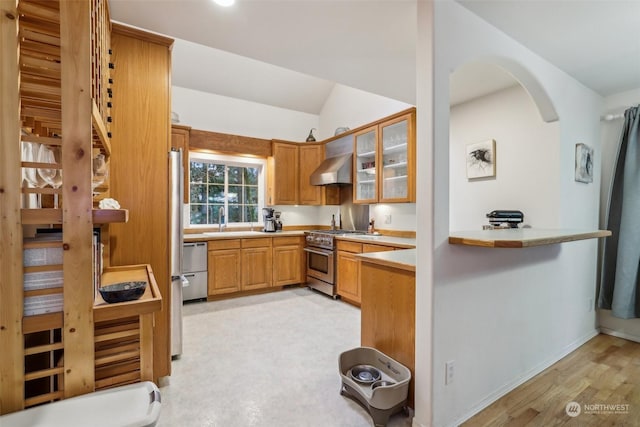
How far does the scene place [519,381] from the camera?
2076 mm

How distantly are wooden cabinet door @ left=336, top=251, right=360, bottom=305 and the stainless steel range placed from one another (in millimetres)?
94

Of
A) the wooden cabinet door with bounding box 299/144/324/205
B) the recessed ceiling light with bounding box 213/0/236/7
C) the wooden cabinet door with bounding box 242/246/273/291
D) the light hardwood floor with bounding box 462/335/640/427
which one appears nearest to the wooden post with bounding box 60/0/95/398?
the recessed ceiling light with bounding box 213/0/236/7

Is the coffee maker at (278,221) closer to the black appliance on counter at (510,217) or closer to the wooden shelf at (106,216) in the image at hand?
the black appliance on counter at (510,217)

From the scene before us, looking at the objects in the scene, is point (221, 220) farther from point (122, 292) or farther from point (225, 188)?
point (122, 292)

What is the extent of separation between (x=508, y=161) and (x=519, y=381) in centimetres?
194

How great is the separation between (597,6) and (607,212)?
212 cm

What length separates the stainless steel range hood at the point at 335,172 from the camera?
13.9 feet

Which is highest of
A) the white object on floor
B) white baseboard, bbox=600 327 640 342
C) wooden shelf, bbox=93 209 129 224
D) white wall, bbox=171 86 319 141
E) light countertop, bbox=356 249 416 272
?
white wall, bbox=171 86 319 141

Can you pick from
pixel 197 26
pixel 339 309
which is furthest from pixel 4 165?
pixel 339 309

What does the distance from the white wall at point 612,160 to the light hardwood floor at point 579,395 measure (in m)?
0.39

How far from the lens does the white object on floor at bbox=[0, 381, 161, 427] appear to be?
3.07 ft

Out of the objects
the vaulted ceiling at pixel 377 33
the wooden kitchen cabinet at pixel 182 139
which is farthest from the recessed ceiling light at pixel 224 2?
the wooden kitchen cabinet at pixel 182 139

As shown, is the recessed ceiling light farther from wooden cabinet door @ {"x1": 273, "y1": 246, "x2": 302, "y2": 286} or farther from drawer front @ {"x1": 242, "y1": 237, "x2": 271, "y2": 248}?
wooden cabinet door @ {"x1": 273, "y1": 246, "x2": 302, "y2": 286}

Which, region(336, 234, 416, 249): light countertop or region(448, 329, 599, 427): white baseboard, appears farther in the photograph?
region(336, 234, 416, 249): light countertop
